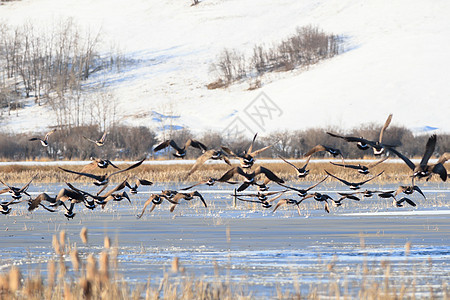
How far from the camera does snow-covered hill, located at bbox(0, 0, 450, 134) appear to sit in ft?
247

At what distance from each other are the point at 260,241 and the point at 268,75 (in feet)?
256

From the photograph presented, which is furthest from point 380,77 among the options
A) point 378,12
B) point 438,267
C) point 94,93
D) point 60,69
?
point 438,267

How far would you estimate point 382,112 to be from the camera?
242 feet

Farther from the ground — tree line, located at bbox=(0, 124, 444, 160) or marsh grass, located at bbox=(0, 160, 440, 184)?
tree line, located at bbox=(0, 124, 444, 160)

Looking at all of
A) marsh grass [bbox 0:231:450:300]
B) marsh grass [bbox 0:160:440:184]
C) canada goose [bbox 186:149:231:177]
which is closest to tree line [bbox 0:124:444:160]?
marsh grass [bbox 0:160:440:184]

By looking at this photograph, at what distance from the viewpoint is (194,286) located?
33.2ft

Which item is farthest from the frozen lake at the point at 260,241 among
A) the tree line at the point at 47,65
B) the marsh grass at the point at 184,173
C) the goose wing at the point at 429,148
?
the tree line at the point at 47,65

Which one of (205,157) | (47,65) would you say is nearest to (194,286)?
(205,157)

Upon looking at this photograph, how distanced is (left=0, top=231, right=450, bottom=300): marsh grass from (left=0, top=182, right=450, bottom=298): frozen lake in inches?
2.9

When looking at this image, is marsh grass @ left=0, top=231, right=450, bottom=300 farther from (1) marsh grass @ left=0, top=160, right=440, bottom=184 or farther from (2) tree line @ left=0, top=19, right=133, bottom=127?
(2) tree line @ left=0, top=19, right=133, bottom=127

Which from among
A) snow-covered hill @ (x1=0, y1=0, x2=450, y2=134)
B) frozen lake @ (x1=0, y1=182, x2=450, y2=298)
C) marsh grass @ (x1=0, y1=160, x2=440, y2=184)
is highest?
snow-covered hill @ (x1=0, y1=0, x2=450, y2=134)

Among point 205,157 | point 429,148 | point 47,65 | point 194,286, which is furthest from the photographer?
point 47,65

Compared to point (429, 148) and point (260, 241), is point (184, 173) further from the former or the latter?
point (429, 148)

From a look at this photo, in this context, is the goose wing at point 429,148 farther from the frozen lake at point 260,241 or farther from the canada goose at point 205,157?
the canada goose at point 205,157
